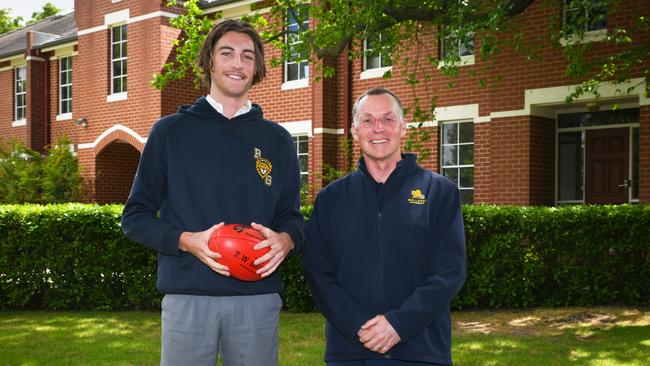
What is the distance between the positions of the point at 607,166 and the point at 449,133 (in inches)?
130

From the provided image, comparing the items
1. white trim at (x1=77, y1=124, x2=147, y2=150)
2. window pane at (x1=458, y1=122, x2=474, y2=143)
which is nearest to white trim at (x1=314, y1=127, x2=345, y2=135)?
window pane at (x1=458, y1=122, x2=474, y2=143)

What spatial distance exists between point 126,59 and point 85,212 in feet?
35.5

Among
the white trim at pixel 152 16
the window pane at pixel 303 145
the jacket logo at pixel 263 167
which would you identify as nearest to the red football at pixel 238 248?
the jacket logo at pixel 263 167

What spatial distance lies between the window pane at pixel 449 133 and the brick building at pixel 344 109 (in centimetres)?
2

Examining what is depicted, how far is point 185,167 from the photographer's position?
345 cm

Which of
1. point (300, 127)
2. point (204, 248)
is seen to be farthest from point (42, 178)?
point (204, 248)

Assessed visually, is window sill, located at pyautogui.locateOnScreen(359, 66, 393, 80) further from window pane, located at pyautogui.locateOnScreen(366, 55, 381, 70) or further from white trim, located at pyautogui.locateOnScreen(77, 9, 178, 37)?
white trim, located at pyautogui.locateOnScreen(77, 9, 178, 37)

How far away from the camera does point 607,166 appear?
14.3 m

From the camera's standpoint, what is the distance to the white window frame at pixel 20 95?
81.0ft

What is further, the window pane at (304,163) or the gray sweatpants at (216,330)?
the window pane at (304,163)

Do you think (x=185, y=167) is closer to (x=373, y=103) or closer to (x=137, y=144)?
(x=373, y=103)

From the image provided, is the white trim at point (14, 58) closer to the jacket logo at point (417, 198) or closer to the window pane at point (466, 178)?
the window pane at point (466, 178)

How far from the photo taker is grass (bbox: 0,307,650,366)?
7.49 m

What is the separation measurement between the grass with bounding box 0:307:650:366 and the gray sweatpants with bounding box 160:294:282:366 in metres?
3.87
